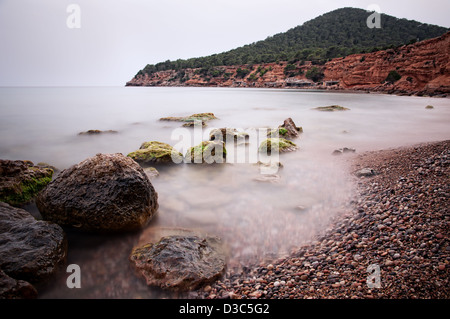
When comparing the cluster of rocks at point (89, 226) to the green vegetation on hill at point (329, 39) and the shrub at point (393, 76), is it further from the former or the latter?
the green vegetation on hill at point (329, 39)

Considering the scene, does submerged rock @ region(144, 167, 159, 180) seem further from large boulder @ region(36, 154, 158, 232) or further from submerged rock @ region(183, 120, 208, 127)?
submerged rock @ region(183, 120, 208, 127)

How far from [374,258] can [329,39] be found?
321ft

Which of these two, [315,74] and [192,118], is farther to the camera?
[315,74]

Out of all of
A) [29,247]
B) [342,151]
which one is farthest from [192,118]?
[29,247]

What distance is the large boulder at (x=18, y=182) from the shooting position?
437 centimetres

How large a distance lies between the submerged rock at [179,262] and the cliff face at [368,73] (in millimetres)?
44863

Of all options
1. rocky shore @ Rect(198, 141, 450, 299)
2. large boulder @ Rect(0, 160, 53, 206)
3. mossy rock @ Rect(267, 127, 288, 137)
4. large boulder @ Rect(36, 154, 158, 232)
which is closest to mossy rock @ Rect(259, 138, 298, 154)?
mossy rock @ Rect(267, 127, 288, 137)

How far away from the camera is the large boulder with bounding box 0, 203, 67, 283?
2.75m

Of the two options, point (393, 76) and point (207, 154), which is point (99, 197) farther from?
point (393, 76)

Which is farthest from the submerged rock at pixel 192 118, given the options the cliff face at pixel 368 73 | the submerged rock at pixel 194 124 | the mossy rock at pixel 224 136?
the cliff face at pixel 368 73

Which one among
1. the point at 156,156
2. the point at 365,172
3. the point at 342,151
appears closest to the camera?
the point at 365,172

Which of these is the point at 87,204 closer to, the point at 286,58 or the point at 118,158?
the point at 118,158

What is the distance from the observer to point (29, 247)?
9.73ft

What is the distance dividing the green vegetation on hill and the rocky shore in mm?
64675
